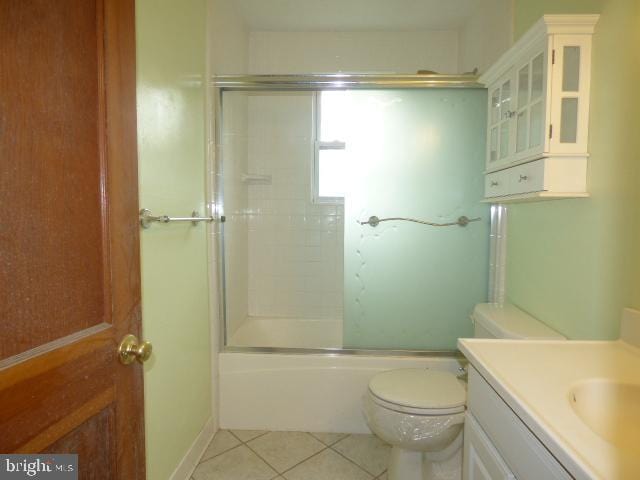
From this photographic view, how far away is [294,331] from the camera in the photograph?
112 inches

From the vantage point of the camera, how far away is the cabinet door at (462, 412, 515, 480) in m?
0.83

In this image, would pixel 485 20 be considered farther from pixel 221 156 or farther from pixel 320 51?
pixel 221 156

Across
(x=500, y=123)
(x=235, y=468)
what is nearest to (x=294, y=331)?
(x=235, y=468)

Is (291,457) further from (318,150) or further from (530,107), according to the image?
(318,150)

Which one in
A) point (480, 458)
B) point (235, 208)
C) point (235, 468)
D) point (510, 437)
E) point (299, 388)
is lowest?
point (235, 468)

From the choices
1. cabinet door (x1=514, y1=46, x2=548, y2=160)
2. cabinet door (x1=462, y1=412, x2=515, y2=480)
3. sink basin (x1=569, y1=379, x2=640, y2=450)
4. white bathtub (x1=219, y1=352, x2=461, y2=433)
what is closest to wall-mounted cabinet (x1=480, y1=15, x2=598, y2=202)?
cabinet door (x1=514, y1=46, x2=548, y2=160)

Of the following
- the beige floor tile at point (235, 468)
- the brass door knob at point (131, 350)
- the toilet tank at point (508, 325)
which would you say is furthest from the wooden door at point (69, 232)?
the toilet tank at point (508, 325)

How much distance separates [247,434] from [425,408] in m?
1.08

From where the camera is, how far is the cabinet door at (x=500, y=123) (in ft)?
4.92

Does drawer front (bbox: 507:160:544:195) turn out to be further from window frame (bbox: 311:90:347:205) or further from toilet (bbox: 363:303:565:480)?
window frame (bbox: 311:90:347:205)

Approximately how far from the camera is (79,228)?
2.28 ft

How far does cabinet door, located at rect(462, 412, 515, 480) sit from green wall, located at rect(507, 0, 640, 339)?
53cm

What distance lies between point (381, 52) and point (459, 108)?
3.64ft

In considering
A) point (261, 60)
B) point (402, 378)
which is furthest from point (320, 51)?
point (402, 378)
